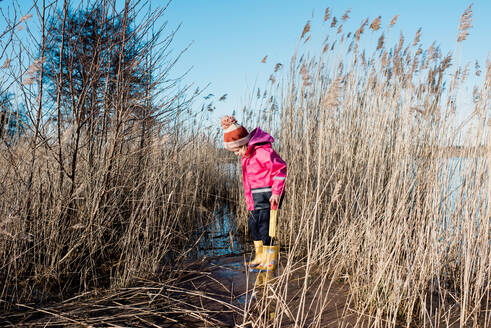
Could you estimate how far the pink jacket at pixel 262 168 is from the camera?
2299 millimetres

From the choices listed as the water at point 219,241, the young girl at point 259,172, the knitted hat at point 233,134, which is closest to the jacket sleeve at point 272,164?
the young girl at point 259,172

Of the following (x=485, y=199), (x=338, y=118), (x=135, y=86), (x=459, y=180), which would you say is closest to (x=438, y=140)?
(x=459, y=180)

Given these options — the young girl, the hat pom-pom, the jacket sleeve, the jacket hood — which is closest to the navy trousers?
the young girl

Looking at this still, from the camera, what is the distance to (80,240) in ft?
6.66

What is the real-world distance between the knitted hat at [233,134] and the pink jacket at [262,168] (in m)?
0.07

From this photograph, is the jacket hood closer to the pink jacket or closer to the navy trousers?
the pink jacket

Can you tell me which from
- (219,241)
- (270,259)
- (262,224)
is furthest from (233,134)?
(219,241)

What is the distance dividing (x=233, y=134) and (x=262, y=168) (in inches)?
14.5

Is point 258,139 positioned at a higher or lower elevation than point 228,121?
lower

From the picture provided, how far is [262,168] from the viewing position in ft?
7.69

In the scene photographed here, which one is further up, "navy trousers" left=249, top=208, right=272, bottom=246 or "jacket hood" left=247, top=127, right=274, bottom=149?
"jacket hood" left=247, top=127, right=274, bottom=149

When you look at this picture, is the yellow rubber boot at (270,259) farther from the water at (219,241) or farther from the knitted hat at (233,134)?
the knitted hat at (233,134)

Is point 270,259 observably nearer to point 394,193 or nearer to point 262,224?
point 262,224

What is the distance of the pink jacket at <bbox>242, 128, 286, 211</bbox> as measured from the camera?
7.54 ft
